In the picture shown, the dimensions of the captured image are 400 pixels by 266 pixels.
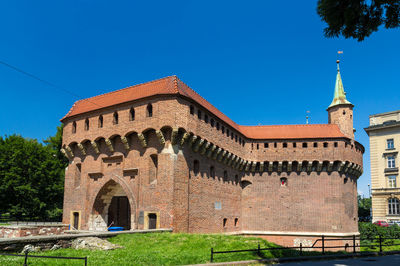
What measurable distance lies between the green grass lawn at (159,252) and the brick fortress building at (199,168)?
3.97 metres

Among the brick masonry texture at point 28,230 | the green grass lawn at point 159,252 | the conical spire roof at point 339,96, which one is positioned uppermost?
the conical spire roof at point 339,96

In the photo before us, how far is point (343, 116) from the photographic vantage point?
3425 cm

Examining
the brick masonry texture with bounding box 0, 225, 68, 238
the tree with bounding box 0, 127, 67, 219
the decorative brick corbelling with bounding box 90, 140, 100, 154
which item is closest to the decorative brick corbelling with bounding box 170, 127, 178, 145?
the decorative brick corbelling with bounding box 90, 140, 100, 154

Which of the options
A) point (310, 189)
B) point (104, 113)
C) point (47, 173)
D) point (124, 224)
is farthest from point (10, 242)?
point (47, 173)

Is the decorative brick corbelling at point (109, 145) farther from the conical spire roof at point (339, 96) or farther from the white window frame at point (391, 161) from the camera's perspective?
the white window frame at point (391, 161)

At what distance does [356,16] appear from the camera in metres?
9.48

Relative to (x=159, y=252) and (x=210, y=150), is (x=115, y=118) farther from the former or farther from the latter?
(x=159, y=252)

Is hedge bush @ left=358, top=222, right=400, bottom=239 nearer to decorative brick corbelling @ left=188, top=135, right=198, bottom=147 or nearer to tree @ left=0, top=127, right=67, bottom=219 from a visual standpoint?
decorative brick corbelling @ left=188, top=135, right=198, bottom=147

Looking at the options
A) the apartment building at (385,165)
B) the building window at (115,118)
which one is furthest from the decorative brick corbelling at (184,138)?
the apartment building at (385,165)

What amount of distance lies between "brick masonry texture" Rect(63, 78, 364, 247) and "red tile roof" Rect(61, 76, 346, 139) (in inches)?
18.1

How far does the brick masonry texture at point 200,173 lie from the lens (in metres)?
22.2

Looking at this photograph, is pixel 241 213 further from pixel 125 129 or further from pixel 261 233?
pixel 125 129

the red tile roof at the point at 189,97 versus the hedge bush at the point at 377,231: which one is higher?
the red tile roof at the point at 189,97

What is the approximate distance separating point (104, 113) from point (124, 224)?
905cm
